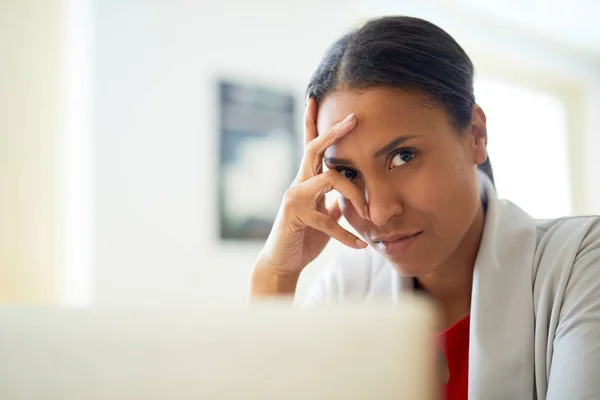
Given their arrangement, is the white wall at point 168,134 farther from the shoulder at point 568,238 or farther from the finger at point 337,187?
the shoulder at point 568,238

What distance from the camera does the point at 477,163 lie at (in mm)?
949

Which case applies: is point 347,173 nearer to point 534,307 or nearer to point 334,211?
point 334,211

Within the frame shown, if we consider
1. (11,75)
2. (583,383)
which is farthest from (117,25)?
(583,383)

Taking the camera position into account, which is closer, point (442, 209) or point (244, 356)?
point (244, 356)

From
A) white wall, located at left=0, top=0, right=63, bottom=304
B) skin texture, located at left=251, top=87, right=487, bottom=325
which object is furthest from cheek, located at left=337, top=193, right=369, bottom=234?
white wall, located at left=0, top=0, right=63, bottom=304

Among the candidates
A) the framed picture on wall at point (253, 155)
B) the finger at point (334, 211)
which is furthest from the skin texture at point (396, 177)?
the framed picture on wall at point (253, 155)

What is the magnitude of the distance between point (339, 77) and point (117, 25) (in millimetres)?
1620

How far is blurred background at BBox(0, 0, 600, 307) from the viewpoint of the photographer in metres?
2.03

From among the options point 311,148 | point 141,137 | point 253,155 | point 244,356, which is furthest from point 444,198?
point 253,155

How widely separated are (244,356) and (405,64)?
0.69 m

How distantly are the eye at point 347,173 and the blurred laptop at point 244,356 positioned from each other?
2.14ft

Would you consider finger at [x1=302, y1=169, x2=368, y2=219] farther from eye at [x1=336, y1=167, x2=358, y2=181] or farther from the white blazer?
the white blazer

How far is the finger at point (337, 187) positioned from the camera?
861mm

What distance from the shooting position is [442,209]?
0.87 meters
